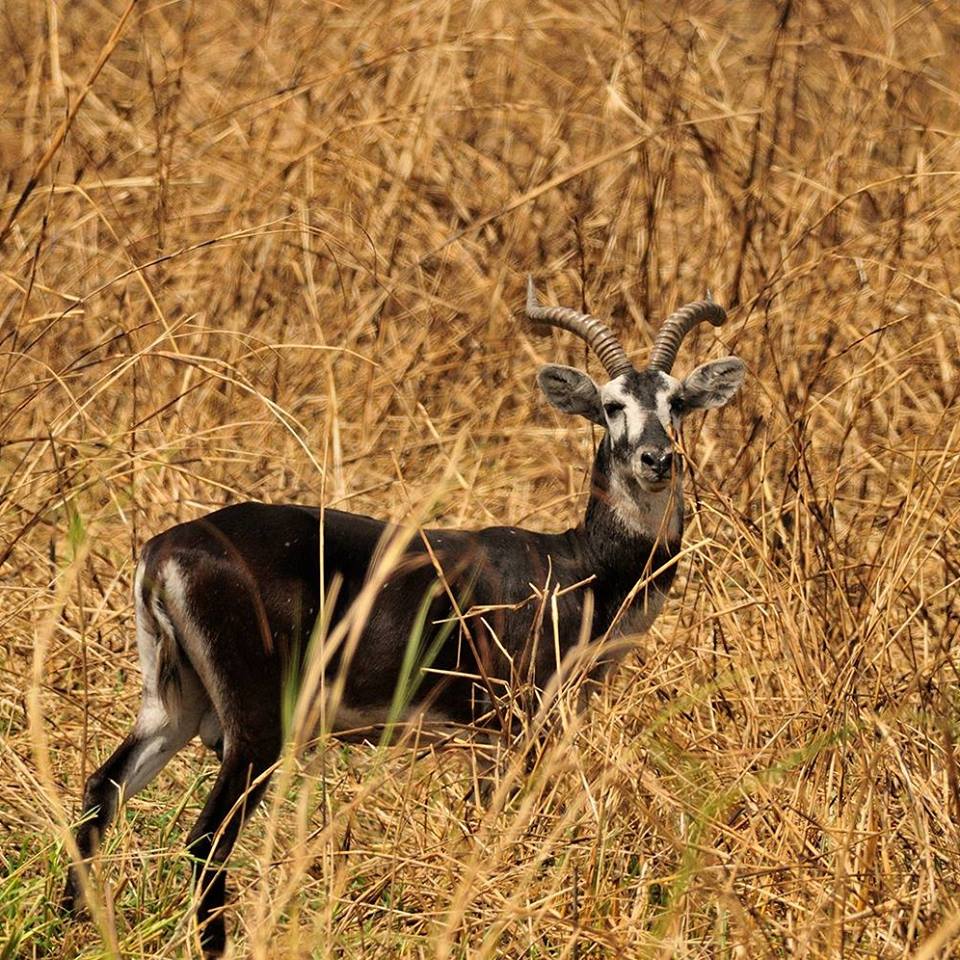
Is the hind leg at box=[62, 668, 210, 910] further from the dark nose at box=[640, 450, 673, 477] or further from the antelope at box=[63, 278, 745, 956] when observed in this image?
the dark nose at box=[640, 450, 673, 477]

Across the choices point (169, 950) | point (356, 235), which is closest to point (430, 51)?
point (356, 235)

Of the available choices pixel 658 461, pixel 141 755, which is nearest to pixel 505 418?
pixel 658 461

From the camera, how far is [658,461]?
17.3 feet

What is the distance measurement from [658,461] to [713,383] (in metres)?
0.67

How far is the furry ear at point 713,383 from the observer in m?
5.77

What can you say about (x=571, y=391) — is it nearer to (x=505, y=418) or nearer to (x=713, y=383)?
(x=713, y=383)

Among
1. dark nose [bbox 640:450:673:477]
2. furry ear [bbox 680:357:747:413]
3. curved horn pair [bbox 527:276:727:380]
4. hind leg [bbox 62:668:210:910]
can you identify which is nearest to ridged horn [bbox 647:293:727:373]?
curved horn pair [bbox 527:276:727:380]

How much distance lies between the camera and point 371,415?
752cm

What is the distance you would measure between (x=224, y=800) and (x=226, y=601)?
0.55 metres

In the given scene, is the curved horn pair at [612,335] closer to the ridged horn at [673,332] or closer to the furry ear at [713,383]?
the ridged horn at [673,332]

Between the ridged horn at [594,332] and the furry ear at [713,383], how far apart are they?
277mm

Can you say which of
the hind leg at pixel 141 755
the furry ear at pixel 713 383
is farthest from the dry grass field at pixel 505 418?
the furry ear at pixel 713 383

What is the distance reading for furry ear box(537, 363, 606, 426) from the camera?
5.74 m

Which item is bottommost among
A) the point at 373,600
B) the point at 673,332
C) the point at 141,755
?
the point at 141,755
